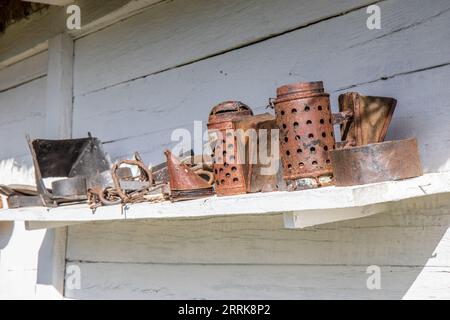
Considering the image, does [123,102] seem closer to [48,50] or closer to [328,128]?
[48,50]

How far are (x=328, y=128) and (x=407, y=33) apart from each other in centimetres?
27

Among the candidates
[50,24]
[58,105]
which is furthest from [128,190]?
[50,24]

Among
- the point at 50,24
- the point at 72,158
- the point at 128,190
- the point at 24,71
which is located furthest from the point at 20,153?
the point at 128,190

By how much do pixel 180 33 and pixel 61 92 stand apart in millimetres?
579

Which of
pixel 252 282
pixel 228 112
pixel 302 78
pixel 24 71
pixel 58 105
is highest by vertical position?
pixel 24 71

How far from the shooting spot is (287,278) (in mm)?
1372

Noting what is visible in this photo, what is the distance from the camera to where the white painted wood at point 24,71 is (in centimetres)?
224

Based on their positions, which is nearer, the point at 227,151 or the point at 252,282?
the point at 227,151

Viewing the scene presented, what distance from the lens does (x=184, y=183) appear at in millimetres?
1233

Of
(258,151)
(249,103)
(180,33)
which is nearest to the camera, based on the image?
(258,151)

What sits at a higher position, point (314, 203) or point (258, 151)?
point (258, 151)

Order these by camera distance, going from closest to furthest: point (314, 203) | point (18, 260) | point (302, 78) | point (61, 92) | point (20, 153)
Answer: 1. point (314, 203)
2. point (302, 78)
3. point (61, 92)
4. point (18, 260)
5. point (20, 153)

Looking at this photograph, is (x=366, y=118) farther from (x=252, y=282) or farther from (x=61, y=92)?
(x=61, y=92)

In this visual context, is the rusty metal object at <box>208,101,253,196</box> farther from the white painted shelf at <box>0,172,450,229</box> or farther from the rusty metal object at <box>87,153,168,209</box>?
the rusty metal object at <box>87,153,168,209</box>
